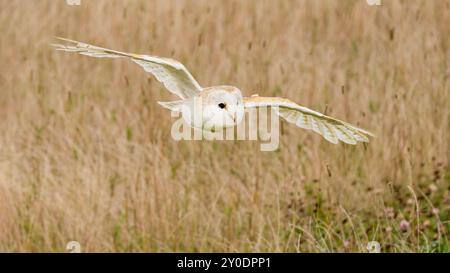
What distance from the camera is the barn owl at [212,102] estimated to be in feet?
13.0

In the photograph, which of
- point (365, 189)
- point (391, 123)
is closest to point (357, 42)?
point (391, 123)

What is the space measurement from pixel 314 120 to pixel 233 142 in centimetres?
132

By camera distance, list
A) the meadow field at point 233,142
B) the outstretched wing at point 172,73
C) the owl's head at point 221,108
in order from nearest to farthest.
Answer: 1. the owl's head at point 221,108
2. the outstretched wing at point 172,73
3. the meadow field at point 233,142

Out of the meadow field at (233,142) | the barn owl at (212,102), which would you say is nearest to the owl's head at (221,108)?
the barn owl at (212,102)

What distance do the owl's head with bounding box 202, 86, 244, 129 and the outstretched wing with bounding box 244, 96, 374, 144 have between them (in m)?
0.12

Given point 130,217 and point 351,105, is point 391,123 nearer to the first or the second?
point 351,105

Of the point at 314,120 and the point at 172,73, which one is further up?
the point at 172,73

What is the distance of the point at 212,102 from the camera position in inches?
158

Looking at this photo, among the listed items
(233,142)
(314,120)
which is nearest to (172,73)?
(314,120)

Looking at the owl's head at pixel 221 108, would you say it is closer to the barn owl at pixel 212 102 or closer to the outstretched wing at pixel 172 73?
the barn owl at pixel 212 102

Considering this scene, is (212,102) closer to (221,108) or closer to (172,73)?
(221,108)

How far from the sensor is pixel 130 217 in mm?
5266

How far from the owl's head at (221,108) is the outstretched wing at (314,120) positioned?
0.12 metres

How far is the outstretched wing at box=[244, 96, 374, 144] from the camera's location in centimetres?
418
